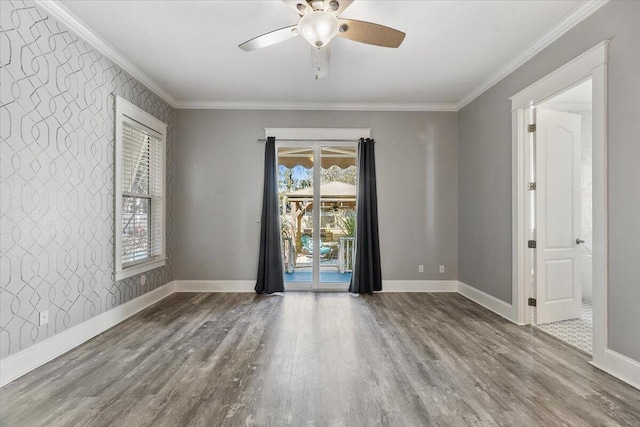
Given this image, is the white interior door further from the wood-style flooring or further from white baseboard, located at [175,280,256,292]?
white baseboard, located at [175,280,256,292]

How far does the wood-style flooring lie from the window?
2.51ft

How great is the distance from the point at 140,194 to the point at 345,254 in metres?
2.93

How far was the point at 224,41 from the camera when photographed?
3.00 metres

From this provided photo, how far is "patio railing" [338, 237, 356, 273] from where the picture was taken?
15.9ft

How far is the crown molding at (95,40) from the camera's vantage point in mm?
2455

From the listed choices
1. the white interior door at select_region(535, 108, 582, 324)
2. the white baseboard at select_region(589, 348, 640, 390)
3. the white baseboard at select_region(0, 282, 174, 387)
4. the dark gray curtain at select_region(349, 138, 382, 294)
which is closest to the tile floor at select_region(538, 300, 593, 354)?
the white interior door at select_region(535, 108, 582, 324)

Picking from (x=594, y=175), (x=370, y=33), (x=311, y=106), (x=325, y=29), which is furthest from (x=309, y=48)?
(x=594, y=175)

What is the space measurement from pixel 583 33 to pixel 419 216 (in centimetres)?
A: 277

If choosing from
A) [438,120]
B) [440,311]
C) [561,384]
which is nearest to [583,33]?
[438,120]

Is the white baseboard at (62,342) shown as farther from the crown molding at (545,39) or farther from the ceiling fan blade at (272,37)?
the crown molding at (545,39)

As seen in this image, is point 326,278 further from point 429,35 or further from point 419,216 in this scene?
point 429,35

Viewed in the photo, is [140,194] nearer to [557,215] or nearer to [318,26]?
[318,26]

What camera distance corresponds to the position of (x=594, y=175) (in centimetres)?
241

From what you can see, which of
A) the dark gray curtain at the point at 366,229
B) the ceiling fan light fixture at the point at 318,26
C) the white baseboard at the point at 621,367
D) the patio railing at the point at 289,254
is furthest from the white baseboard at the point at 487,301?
the ceiling fan light fixture at the point at 318,26
